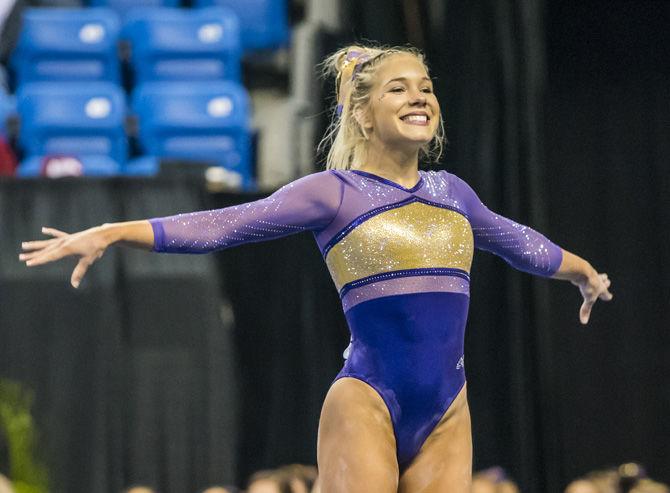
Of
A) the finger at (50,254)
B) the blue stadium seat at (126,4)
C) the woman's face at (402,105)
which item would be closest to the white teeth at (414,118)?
the woman's face at (402,105)

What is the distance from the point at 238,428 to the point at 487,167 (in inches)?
59.6

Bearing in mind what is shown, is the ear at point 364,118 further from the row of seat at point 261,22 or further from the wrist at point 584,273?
the row of seat at point 261,22

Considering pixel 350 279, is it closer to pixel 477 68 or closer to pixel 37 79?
pixel 477 68

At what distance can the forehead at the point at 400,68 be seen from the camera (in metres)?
2.66

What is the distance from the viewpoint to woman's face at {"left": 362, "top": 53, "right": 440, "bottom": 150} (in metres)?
2.61

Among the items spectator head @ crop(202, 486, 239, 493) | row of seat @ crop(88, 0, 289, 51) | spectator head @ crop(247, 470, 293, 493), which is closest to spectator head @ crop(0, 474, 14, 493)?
spectator head @ crop(202, 486, 239, 493)

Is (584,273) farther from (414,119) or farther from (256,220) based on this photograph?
(256,220)

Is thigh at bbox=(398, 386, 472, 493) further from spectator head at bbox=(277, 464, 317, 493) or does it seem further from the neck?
spectator head at bbox=(277, 464, 317, 493)

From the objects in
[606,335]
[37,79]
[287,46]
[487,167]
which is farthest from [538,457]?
[37,79]

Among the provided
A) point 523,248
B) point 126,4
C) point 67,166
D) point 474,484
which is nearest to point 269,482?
point 474,484

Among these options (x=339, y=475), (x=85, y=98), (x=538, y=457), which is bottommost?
(x=538, y=457)

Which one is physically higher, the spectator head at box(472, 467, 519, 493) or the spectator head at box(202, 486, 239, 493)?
the spectator head at box(202, 486, 239, 493)

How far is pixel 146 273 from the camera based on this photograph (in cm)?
462

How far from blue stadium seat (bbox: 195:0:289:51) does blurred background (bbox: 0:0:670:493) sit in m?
1.20
